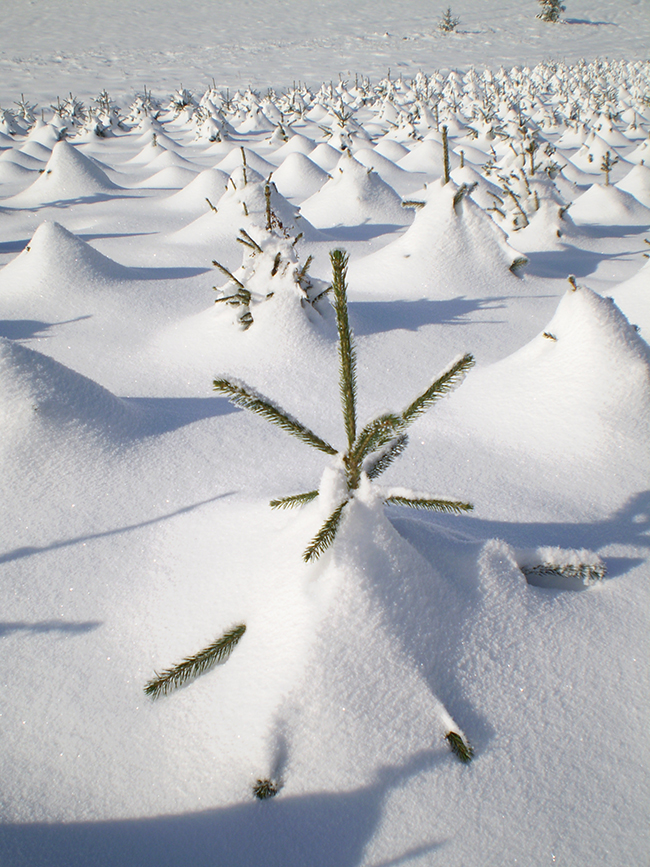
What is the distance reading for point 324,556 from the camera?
72.9 inches

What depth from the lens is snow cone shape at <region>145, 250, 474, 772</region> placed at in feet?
5.30

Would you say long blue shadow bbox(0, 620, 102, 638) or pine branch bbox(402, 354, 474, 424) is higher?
pine branch bbox(402, 354, 474, 424)

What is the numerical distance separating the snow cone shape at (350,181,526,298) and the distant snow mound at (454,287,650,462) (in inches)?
96.5

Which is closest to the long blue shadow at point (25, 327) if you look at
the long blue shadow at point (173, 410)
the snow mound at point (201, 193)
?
the long blue shadow at point (173, 410)

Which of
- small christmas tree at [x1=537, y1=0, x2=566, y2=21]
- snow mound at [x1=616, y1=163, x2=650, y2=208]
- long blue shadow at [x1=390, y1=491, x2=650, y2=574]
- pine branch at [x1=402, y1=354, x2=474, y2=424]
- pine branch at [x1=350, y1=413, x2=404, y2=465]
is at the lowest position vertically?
long blue shadow at [x1=390, y1=491, x2=650, y2=574]

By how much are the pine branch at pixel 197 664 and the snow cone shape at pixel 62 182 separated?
34.6ft

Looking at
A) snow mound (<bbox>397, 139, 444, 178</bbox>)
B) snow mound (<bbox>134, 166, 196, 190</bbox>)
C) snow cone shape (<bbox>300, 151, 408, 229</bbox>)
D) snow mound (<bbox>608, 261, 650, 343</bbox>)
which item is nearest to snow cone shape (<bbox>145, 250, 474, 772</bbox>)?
snow mound (<bbox>608, 261, 650, 343</bbox>)

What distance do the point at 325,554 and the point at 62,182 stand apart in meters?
10.9

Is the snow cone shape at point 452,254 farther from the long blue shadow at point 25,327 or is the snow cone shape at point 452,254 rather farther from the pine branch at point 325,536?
the pine branch at point 325,536

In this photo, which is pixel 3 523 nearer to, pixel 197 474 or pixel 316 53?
pixel 197 474

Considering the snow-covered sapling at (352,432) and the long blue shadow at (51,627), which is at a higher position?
the snow-covered sapling at (352,432)

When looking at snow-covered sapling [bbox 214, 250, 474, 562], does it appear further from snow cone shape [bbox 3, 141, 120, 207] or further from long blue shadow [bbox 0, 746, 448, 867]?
snow cone shape [bbox 3, 141, 120, 207]

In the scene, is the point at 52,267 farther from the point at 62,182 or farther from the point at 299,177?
the point at 299,177

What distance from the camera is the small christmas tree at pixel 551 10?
44.5 m
